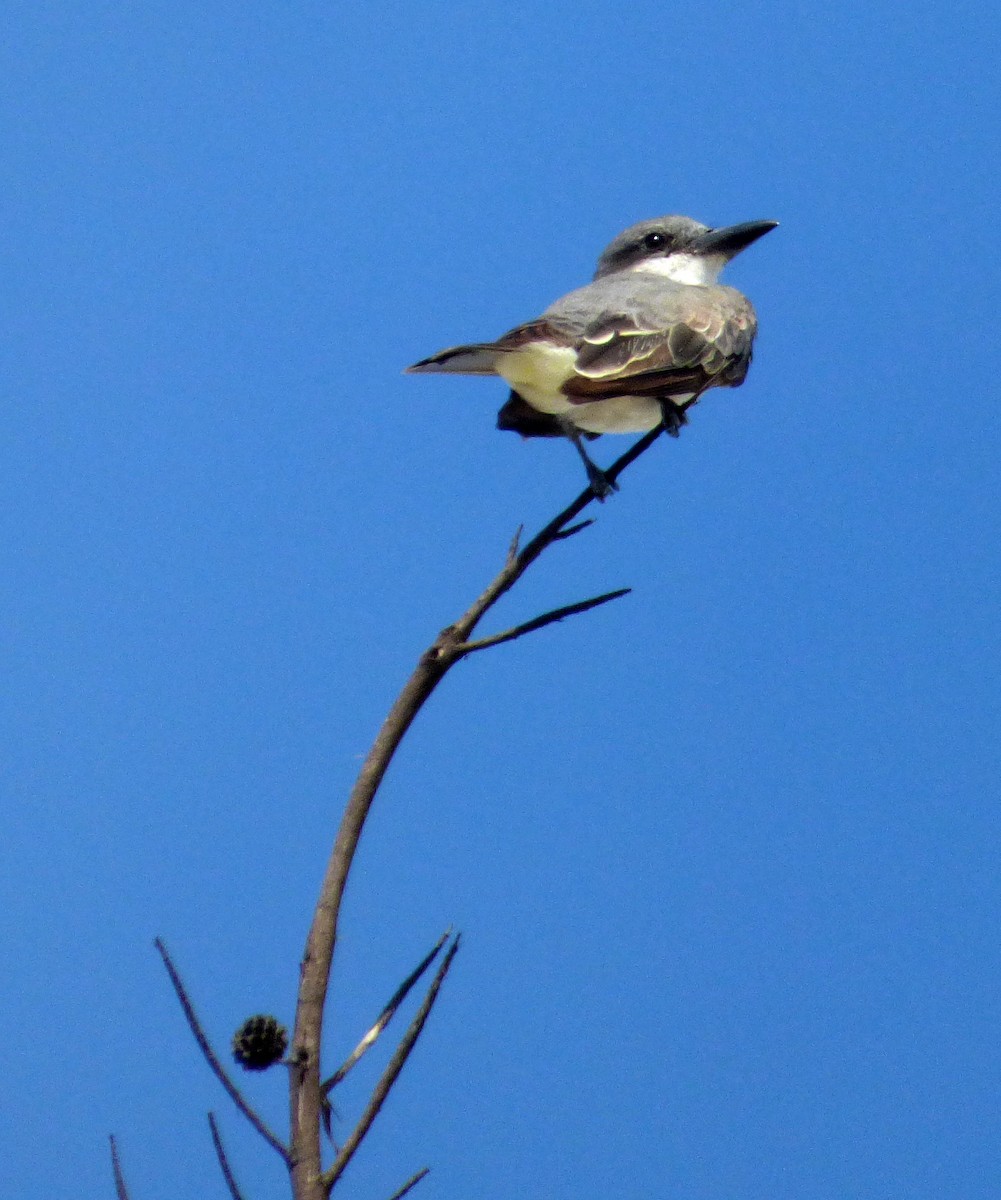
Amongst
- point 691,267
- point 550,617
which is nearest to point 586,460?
point 691,267

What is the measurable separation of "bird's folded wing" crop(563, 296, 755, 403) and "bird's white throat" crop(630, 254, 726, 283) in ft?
1.65

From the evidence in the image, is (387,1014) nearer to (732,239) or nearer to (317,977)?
(317,977)

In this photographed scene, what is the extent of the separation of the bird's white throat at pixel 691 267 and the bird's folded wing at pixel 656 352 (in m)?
0.50

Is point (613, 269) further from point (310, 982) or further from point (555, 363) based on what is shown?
point (310, 982)

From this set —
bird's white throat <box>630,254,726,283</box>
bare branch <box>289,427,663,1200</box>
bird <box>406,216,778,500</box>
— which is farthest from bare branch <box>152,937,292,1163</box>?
bird's white throat <box>630,254,726,283</box>

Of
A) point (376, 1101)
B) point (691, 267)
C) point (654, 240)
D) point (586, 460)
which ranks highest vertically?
point (654, 240)

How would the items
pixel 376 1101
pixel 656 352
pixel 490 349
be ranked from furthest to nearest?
pixel 656 352 < pixel 490 349 < pixel 376 1101

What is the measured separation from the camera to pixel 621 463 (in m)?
1.18

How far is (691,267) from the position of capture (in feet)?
9.11

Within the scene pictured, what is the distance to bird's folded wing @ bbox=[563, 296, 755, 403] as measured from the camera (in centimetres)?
193

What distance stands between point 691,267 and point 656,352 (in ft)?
2.66

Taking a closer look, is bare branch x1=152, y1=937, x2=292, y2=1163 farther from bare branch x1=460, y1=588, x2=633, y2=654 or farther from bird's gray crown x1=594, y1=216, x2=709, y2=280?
bird's gray crown x1=594, y1=216, x2=709, y2=280

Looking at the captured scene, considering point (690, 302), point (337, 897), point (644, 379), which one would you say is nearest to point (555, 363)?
point (644, 379)

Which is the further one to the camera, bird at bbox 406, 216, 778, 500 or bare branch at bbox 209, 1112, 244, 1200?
bird at bbox 406, 216, 778, 500
